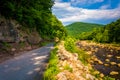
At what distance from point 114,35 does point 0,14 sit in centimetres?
8940

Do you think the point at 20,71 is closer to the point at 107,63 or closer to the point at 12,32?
the point at 12,32

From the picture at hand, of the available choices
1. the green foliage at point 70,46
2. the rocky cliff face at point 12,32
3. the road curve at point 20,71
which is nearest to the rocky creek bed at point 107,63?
the green foliage at point 70,46

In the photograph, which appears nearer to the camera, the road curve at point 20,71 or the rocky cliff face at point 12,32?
the road curve at point 20,71

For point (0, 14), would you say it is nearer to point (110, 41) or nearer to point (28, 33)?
point (28, 33)

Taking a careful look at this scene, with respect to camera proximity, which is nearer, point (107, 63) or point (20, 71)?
A: point (20, 71)

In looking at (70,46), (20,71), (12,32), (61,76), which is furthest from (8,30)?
(61,76)

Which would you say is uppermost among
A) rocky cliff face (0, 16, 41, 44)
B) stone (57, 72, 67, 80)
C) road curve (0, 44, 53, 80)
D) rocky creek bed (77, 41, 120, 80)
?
rocky cliff face (0, 16, 41, 44)

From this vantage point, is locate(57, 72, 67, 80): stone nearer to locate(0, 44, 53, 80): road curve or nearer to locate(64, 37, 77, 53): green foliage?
locate(0, 44, 53, 80): road curve

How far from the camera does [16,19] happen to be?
3547 cm

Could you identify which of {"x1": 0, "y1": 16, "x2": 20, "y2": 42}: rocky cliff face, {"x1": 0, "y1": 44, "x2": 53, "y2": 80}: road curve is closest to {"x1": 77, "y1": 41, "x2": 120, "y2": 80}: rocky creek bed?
{"x1": 0, "y1": 44, "x2": 53, "y2": 80}: road curve

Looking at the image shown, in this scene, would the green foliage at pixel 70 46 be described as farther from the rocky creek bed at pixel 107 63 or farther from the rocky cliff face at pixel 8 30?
the rocky cliff face at pixel 8 30

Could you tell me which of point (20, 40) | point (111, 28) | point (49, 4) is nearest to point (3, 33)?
point (20, 40)

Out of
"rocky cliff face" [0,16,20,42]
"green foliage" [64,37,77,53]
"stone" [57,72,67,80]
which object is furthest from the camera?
"green foliage" [64,37,77,53]

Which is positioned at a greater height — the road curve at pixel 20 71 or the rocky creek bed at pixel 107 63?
the road curve at pixel 20 71
